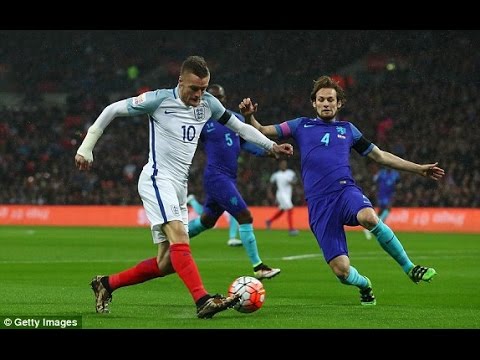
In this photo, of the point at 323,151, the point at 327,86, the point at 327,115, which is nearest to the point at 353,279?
the point at 323,151

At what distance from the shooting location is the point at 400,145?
3294 cm

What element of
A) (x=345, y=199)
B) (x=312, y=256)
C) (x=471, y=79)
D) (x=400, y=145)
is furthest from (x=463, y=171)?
(x=345, y=199)

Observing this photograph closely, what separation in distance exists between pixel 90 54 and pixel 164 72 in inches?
146

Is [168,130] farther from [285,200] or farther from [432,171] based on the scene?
[285,200]

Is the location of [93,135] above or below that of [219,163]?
above

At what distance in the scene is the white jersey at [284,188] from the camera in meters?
27.6

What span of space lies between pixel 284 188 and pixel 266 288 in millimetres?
16499

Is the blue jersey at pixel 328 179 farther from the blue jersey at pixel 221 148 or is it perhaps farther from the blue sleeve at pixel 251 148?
the blue jersey at pixel 221 148

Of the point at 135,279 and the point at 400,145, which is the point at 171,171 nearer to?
the point at 135,279

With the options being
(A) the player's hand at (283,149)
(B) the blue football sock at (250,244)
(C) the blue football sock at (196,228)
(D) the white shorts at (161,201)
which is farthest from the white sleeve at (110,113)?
(C) the blue football sock at (196,228)

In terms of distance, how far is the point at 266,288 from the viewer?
11.8 meters

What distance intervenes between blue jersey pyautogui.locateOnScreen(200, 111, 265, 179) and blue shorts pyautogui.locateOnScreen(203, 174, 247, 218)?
0.12 m

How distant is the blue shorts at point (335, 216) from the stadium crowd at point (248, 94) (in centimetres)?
2087

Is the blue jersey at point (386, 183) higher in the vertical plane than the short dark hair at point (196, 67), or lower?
lower
